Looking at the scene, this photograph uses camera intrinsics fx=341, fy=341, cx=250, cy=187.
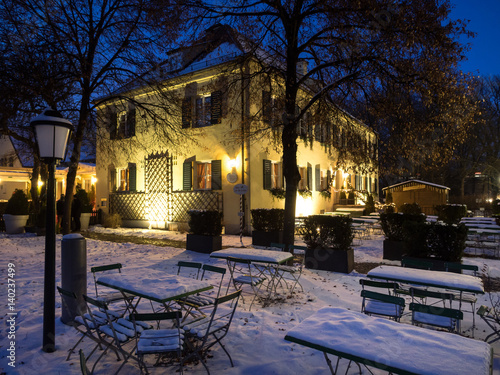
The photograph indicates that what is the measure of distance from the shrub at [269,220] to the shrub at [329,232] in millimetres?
2635

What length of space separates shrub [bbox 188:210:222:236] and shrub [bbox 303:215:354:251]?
2.94 metres

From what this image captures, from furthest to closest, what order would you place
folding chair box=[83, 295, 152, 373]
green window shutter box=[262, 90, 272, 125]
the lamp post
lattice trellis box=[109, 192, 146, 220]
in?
lattice trellis box=[109, 192, 146, 220] → green window shutter box=[262, 90, 272, 125] → the lamp post → folding chair box=[83, 295, 152, 373]

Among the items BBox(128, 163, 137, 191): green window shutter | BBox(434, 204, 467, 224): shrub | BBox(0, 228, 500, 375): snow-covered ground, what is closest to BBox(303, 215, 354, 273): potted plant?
BBox(0, 228, 500, 375): snow-covered ground

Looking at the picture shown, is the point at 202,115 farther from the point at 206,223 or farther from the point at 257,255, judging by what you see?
the point at 257,255

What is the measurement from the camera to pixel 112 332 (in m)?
3.29

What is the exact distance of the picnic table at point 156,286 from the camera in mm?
3524

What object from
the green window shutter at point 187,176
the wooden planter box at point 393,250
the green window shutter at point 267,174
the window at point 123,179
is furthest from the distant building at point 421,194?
the window at point 123,179

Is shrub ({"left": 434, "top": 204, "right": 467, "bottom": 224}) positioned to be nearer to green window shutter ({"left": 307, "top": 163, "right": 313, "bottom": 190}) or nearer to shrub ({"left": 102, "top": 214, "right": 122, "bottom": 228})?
green window shutter ({"left": 307, "top": 163, "right": 313, "bottom": 190})

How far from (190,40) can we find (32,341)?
7.26 m

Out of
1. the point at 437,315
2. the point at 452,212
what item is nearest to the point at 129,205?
the point at 452,212

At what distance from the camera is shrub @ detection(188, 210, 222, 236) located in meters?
10.0

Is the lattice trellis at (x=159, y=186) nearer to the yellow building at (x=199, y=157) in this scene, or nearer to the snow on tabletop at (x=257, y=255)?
the yellow building at (x=199, y=157)

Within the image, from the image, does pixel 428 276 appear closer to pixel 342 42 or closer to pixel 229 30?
pixel 342 42

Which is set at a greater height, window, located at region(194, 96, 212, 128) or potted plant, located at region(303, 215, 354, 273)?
window, located at region(194, 96, 212, 128)
